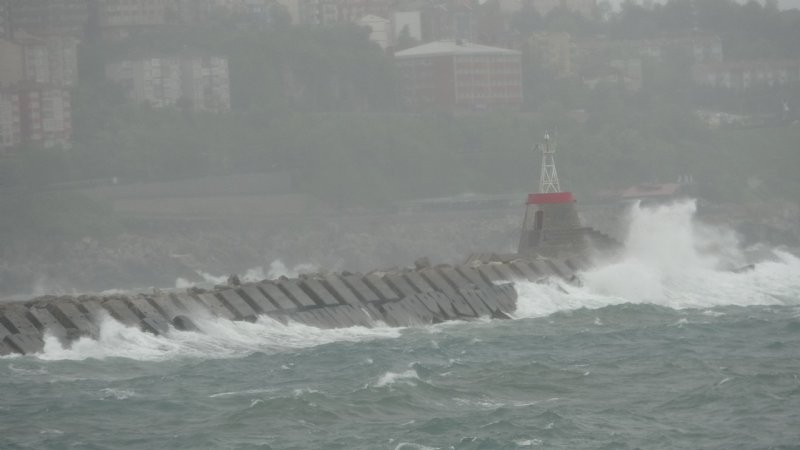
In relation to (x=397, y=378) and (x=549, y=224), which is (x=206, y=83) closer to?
(x=549, y=224)

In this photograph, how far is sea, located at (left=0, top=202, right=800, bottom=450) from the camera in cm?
3494

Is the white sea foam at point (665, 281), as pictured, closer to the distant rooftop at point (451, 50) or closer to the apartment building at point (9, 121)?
the apartment building at point (9, 121)

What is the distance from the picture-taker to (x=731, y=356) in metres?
43.8

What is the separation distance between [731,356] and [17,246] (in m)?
81.3

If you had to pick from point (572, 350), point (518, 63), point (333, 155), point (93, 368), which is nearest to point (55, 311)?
point (93, 368)

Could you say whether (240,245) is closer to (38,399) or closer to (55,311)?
(55,311)

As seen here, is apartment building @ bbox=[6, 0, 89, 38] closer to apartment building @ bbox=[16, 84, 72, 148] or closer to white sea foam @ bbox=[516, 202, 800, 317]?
apartment building @ bbox=[16, 84, 72, 148]

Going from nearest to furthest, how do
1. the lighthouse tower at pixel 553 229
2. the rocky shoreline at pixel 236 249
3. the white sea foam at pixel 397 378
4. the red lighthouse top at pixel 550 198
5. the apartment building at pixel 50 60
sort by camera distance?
1. the white sea foam at pixel 397 378
2. the lighthouse tower at pixel 553 229
3. the red lighthouse top at pixel 550 198
4. the rocky shoreline at pixel 236 249
5. the apartment building at pixel 50 60

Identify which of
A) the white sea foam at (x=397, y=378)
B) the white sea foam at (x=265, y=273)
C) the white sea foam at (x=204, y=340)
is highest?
the white sea foam at (x=397, y=378)

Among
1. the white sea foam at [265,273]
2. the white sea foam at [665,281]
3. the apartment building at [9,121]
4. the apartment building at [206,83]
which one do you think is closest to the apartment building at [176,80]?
the apartment building at [206,83]

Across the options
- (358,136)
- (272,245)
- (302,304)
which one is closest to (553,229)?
(302,304)

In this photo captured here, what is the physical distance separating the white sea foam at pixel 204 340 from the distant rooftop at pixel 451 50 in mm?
135937

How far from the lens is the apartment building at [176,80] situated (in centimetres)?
16925

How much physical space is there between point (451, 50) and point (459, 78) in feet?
11.5
